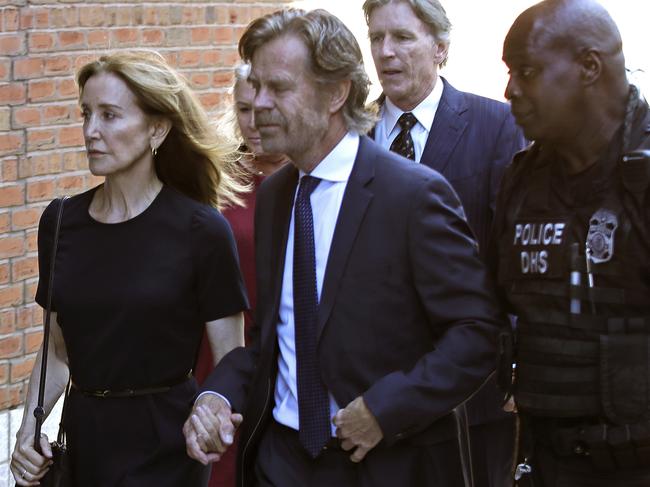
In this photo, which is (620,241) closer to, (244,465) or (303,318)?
(303,318)

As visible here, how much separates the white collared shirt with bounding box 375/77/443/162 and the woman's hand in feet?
5.93

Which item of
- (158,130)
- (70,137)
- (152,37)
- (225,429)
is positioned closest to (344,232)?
(225,429)

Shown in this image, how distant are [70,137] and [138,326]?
92.5 inches

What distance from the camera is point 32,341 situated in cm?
638

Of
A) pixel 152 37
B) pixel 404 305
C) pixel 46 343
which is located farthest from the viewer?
pixel 152 37

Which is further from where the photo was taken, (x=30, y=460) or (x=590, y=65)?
(x=30, y=460)

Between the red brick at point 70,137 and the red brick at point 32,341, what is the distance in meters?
0.90

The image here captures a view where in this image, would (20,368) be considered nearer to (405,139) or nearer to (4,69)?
(4,69)

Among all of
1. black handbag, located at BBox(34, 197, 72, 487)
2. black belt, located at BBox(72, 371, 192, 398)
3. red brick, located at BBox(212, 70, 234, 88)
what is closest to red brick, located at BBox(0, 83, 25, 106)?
red brick, located at BBox(212, 70, 234, 88)

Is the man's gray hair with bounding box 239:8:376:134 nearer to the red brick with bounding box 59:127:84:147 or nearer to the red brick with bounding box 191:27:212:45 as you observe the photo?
the red brick with bounding box 59:127:84:147

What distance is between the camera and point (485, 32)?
1392 cm

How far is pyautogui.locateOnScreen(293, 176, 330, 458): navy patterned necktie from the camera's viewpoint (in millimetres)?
3807

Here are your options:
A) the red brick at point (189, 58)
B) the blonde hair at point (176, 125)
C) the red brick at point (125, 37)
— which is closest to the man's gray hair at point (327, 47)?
the blonde hair at point (176, 125)

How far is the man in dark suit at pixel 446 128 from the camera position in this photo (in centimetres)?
514
